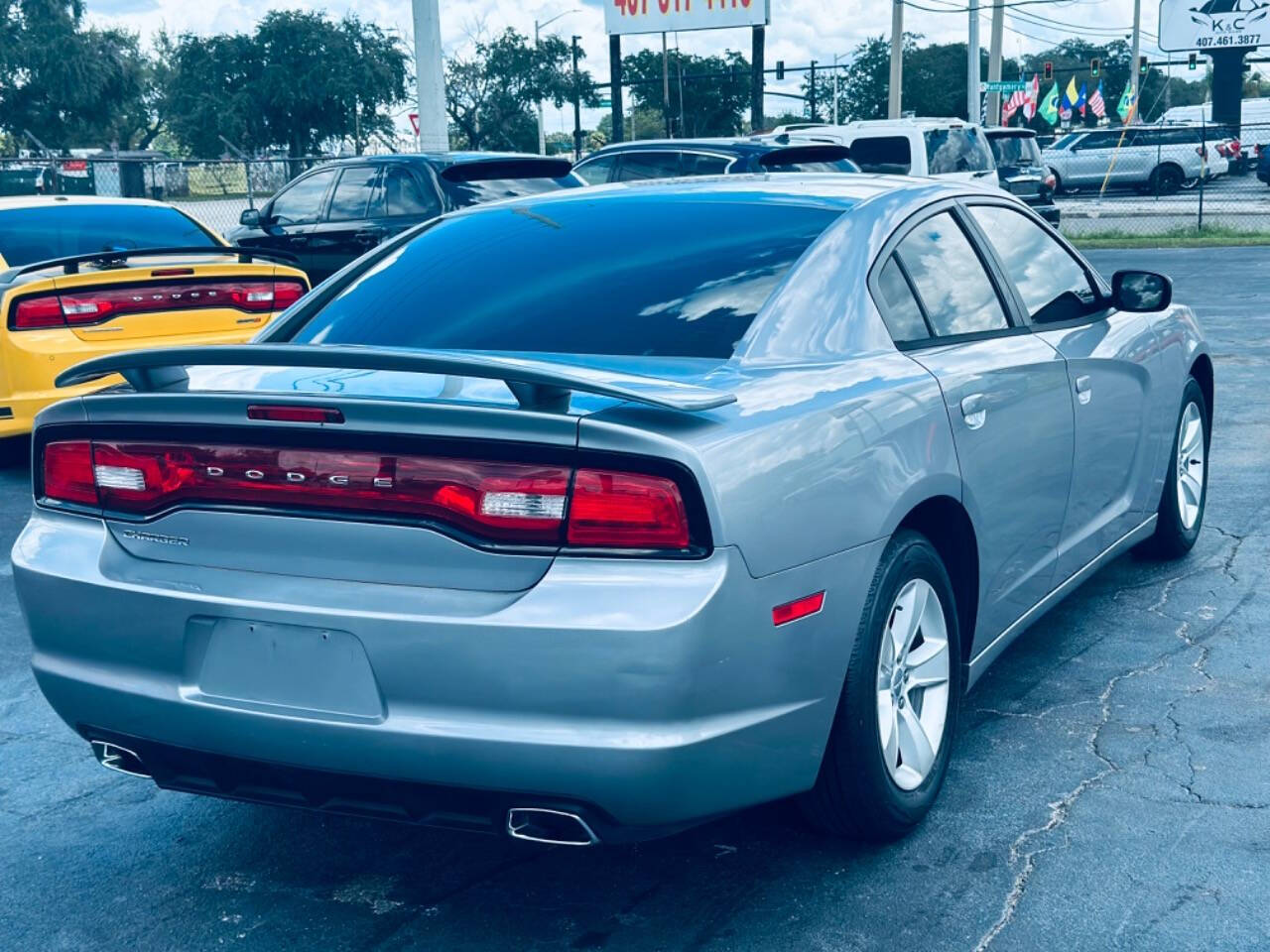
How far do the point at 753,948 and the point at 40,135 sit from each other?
65.0 m

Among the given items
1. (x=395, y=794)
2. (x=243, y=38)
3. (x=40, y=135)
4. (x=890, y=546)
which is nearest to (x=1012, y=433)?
(x=890, y=546)

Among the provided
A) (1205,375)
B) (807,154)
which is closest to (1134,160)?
(807,154)

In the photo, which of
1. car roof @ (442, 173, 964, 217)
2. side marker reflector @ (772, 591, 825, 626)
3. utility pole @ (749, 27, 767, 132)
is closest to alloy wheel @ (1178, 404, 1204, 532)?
car roof @ (442, 173, 964, 217)

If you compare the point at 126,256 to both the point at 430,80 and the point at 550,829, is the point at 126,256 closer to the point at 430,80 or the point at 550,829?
the point at 550,829

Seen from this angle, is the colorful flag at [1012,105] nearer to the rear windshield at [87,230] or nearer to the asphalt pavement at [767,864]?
the rear windshield at [87,230]

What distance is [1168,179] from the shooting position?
3759cm

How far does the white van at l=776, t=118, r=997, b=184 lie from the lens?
18406mm

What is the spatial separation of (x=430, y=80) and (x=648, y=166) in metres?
5.53

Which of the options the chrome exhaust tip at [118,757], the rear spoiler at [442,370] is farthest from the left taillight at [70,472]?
the chrome exhaust tip at [118,757]

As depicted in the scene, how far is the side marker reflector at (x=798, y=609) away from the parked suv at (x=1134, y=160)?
1405 inches

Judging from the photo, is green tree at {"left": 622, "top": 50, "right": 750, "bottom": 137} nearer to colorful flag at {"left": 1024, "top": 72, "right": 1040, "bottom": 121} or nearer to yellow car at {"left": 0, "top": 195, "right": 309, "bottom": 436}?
colorful flag at {"left": 1024, "top": 72, "right": 1040, "bottom": 121}

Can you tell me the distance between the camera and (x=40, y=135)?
61.6 meters

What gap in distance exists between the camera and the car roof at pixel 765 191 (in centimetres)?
406

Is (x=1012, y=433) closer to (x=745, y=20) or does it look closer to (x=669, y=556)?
(x=669, y=556)
